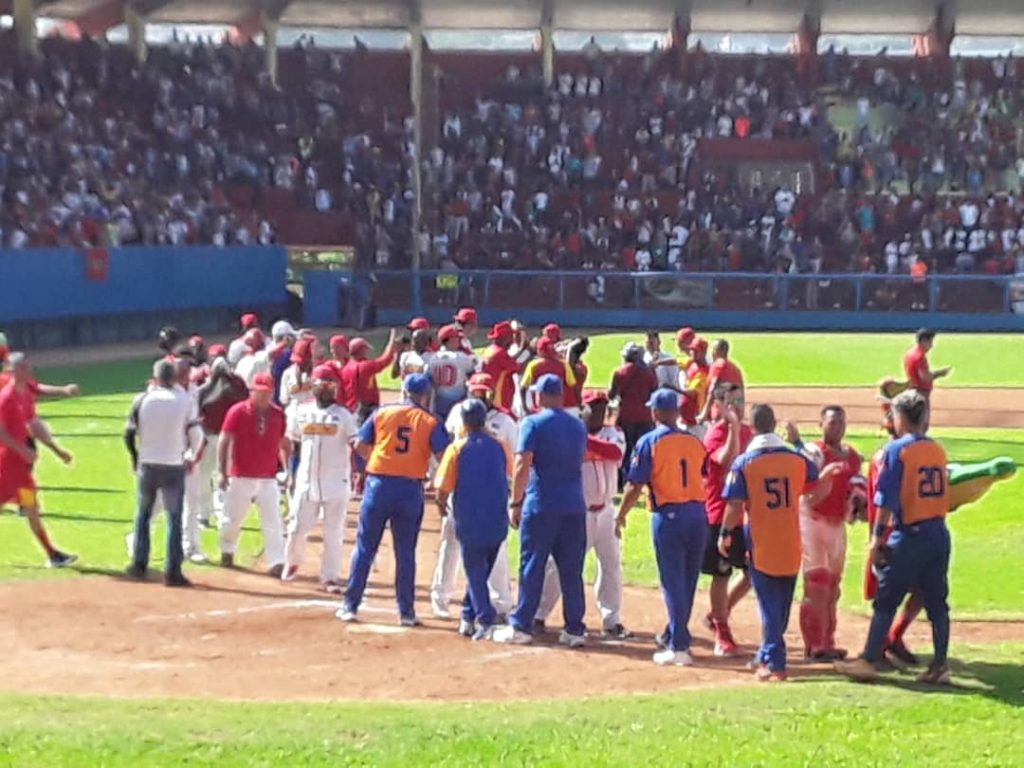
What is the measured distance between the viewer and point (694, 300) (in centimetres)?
4541

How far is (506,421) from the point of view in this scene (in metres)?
15.9

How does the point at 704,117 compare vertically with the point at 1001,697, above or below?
above

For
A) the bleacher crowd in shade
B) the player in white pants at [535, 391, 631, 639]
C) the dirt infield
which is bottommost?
the dirt infield

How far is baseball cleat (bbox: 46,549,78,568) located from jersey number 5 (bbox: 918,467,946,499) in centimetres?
781

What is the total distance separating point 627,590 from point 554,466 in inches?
118

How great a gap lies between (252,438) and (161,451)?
2.56 ft

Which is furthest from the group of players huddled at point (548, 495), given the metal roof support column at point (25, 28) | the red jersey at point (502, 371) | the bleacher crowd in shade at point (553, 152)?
the metal roof support column at point (25, 28)

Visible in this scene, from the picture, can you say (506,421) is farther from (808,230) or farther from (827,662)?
(808,230)

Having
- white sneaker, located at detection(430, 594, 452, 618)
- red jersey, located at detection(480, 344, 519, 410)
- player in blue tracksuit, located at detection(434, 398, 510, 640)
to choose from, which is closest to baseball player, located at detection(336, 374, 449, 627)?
player in blue tracksuit, located at detection(434, 398, 510, 640)

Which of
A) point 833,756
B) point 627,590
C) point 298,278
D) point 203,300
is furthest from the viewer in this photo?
point 298,278

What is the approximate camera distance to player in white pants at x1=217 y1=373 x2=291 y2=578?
50.9ft

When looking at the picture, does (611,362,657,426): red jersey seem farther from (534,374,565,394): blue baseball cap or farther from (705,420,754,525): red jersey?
(534,374,565,394): blue baseball cap

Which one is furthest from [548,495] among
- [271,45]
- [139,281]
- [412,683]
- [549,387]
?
[271,45]

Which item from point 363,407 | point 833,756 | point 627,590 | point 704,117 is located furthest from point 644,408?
point 704,117
